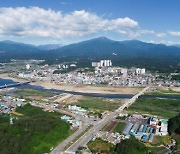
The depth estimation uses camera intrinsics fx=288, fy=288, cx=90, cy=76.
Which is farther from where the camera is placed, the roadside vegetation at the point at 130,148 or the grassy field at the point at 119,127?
the grassy field at the point at 119,127

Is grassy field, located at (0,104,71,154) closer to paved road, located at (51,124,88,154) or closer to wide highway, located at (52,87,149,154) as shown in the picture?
paved road, located at (51,124,88,154)

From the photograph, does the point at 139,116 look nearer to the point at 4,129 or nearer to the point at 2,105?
the point at 4,129

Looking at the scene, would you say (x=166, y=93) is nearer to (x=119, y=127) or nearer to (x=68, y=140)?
(x=119, y=127)

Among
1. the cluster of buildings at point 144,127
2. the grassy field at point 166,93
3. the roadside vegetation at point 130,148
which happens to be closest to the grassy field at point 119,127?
the cluster of buildings at point 144,127

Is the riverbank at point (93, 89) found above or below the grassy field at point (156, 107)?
above

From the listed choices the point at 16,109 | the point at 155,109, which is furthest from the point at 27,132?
the point at 155,109

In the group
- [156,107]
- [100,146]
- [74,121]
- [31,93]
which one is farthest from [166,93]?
[100,146]

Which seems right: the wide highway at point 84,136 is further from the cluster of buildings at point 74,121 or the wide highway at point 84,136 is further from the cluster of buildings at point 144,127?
the cluster of buildings at point 144,127
